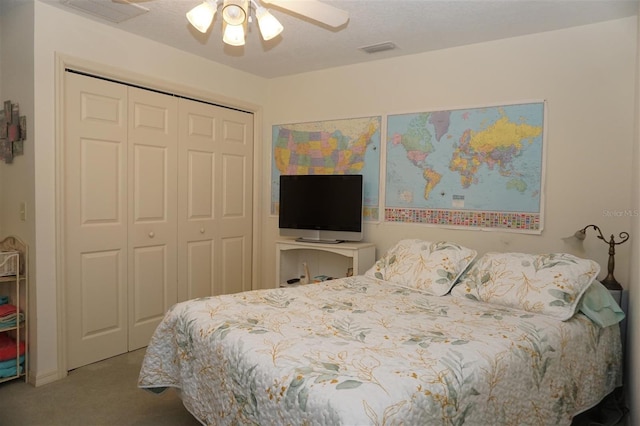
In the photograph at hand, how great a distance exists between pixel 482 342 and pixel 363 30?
2.15 metres

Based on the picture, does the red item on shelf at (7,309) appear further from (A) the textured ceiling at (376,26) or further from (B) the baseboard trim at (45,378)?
(A) the textured ceiling at (376,26)

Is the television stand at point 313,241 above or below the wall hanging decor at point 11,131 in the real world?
below

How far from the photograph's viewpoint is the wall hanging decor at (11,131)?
2779 millimetres

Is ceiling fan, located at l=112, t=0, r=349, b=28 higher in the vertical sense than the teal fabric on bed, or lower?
higher

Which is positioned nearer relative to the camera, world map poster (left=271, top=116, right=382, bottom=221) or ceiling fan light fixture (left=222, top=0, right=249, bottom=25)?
ceiling fan light fixture (left=222, top=0, right=249, bottom=25)

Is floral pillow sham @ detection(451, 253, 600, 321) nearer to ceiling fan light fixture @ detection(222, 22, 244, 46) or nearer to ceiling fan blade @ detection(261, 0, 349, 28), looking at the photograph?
ceiling fan blade @ detection(261, 0, 349, 28)

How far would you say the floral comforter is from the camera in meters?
1.38

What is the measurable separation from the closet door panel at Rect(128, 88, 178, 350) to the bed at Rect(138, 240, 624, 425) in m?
1.22

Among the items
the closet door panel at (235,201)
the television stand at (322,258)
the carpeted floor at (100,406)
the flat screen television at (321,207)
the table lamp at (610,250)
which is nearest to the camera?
the carpeted floor at (100,406)

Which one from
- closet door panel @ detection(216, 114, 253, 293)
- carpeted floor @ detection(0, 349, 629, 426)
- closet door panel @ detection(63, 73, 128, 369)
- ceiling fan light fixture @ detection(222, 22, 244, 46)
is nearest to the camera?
ceiling fan light fixture @ detection(222, 22, 244, 46)

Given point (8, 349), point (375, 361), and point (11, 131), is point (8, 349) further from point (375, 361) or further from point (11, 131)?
point (375, 361)

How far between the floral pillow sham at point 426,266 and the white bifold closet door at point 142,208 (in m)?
1.54

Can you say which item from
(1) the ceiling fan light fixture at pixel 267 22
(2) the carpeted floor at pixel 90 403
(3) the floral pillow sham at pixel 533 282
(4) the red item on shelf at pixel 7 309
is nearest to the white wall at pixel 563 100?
(3) the floral pillow sham at pixel 533 282

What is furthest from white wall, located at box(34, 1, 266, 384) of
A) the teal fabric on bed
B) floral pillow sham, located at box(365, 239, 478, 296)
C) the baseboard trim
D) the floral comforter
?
the teal fabric on bed
